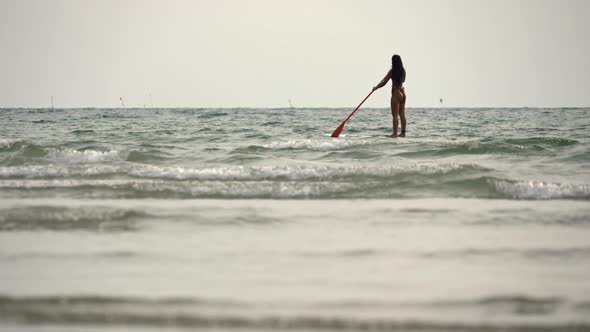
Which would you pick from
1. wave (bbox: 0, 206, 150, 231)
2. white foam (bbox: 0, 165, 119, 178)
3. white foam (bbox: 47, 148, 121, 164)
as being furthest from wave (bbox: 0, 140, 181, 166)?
wave (bbox: 0, 206, 150, 231)

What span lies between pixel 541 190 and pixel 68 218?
395 centimetres

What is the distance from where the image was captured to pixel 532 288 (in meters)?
2.61

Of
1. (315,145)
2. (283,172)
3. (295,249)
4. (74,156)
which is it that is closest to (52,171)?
(74,156)

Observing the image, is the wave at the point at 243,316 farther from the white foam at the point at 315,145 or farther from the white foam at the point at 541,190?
the white foam at the point at 315,145

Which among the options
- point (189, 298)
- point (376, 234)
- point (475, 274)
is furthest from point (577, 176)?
point (189, 298)

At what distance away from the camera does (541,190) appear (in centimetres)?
516

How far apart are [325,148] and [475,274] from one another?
690cm

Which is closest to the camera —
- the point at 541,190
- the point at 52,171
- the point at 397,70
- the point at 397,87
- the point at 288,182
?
the point at 541,190

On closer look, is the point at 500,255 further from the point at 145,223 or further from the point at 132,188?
the point at 132,188

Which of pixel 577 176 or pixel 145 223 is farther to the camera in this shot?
pixel 577 176

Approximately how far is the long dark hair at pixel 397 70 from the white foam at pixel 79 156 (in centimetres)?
607

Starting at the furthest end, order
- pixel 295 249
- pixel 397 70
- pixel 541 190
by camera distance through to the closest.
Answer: pixel 397 70 < pixel 541 190 < pixel 295 249

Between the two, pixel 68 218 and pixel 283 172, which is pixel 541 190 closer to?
pixel 283 172

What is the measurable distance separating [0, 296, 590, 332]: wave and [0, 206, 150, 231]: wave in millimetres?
1436
